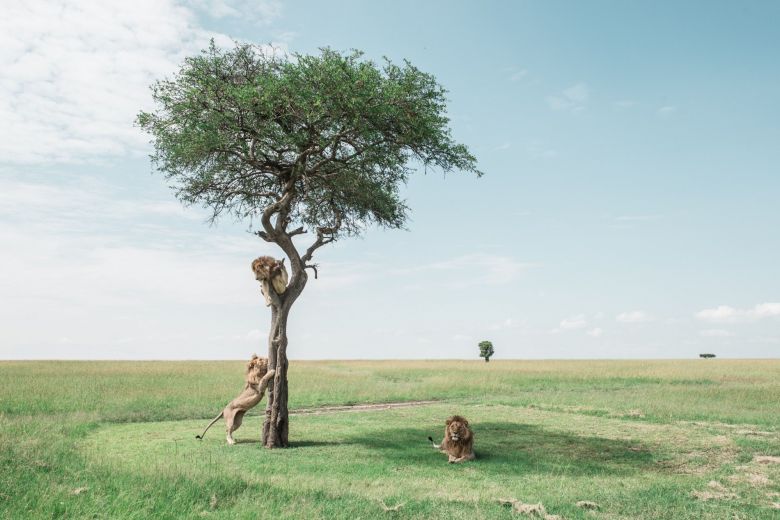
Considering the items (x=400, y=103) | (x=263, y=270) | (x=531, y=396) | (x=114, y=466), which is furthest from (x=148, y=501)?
(x=531, y=396)

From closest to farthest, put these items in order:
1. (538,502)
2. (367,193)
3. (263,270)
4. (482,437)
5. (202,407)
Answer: (538,502) < (263,270) < (482,437) < (367,193) < (202,407)

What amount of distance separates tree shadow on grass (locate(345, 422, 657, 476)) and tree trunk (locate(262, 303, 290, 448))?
202cm

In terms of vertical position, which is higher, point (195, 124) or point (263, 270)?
point (195, 124)

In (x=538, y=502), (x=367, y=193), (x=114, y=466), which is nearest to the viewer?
(x=538, y=502)

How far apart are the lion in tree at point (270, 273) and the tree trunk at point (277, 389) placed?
61cm

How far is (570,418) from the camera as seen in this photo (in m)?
23.5

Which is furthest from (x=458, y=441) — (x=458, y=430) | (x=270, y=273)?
Result: (x=270, y=273)

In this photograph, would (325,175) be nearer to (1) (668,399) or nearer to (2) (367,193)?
(2) (367,193)

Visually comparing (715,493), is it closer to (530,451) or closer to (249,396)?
(530,451)

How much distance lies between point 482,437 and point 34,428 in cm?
1435

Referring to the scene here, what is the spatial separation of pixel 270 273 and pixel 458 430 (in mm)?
6920

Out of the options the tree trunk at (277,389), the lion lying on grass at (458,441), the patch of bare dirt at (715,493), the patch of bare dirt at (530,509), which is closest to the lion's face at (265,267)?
the tree trunk at (277,389)

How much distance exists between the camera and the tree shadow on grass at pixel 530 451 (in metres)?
14.5

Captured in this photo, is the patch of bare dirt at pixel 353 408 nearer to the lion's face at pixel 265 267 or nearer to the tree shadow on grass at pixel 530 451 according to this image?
the tree shadow on grass at pixel 530 451
